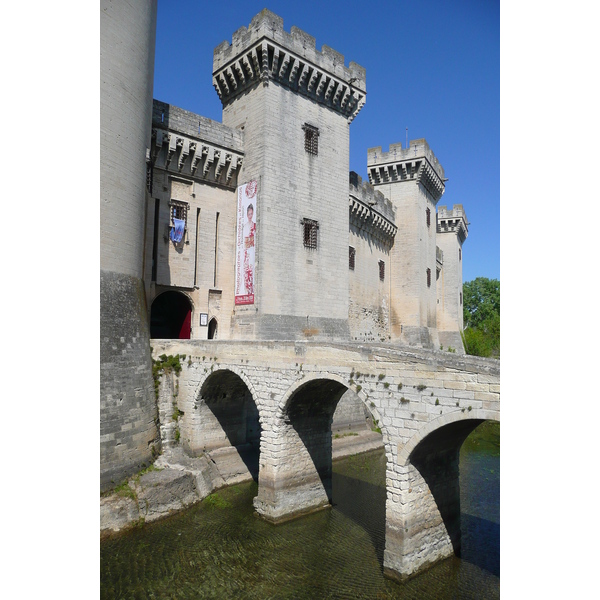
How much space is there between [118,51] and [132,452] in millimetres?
12753

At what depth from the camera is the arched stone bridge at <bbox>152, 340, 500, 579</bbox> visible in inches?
372

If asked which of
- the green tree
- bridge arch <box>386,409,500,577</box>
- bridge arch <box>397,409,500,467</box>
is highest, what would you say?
the green tree

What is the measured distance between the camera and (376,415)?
10375 millimetres

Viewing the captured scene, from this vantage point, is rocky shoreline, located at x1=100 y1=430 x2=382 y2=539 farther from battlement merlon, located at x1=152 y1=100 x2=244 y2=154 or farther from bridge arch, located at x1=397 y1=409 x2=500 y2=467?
battlement merlon, located at x1=152 y1=100 x2=244 y2=154

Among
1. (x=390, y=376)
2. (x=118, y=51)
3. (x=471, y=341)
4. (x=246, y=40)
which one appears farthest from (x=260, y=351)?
(x=471, y=341)

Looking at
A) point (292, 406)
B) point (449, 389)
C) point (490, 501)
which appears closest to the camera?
point (449, 389)

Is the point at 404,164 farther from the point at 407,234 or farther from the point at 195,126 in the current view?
the point at 195,126

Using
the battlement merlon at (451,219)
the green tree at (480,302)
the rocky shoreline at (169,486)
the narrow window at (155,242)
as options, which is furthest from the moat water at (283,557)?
the green tree at (480,302)

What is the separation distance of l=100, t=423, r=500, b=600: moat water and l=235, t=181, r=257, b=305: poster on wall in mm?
8170

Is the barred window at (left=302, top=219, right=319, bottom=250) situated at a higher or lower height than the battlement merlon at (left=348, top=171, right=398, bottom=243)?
lower

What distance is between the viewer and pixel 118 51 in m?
14.8

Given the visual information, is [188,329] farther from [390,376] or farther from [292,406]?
[390,376]

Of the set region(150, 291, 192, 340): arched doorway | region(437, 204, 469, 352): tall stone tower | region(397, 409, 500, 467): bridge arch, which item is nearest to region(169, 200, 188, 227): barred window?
region(150, 291, 192, 340): arched doorway

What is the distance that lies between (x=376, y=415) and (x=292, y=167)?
12953 mm
